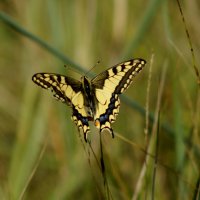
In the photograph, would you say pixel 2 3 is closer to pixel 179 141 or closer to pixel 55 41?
pixel 55 41

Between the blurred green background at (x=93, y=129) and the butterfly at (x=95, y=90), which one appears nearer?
the butterfly at (x=95, y=90)

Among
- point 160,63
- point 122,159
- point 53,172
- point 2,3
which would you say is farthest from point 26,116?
point 2,3

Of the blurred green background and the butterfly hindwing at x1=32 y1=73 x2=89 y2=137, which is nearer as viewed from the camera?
the butterfly hindwing at x1=32 y1=73 x2=89 y2=137

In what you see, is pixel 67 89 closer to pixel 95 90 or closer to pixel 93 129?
pixel 95 90
